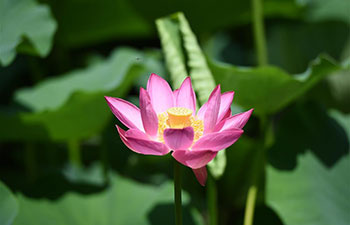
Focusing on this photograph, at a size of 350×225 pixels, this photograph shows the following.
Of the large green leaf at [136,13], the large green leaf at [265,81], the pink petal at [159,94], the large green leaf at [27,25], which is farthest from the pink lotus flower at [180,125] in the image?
the large green leaf at [136,13]

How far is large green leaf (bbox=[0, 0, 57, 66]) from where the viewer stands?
3.05 ft

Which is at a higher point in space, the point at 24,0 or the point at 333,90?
the point at 24,0

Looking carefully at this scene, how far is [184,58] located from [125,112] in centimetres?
29

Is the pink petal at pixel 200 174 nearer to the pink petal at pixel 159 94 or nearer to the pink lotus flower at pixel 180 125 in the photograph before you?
the pink lotus flower at pixel 180 125

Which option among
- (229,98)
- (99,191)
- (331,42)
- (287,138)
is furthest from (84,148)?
(229,98)

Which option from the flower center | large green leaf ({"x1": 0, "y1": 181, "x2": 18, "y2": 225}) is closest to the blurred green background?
large green leaf ({"x1": 0, "y1": 181, "x2": 18, "y2": 225})

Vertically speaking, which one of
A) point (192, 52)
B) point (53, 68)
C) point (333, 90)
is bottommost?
point (333, 90)

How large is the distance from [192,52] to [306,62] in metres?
1.05

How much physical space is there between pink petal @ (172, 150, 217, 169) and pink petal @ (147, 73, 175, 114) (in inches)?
5.2

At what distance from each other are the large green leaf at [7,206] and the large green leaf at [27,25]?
271 millimetres

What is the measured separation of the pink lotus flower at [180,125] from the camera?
1.68 ft

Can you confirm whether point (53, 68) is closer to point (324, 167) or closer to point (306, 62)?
point (306, 62)

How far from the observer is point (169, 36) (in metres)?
0.85

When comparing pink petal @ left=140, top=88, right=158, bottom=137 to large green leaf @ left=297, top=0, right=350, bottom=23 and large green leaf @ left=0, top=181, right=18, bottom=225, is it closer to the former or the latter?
large green leaf @ left=0, top=181, right=18, bottom=225
